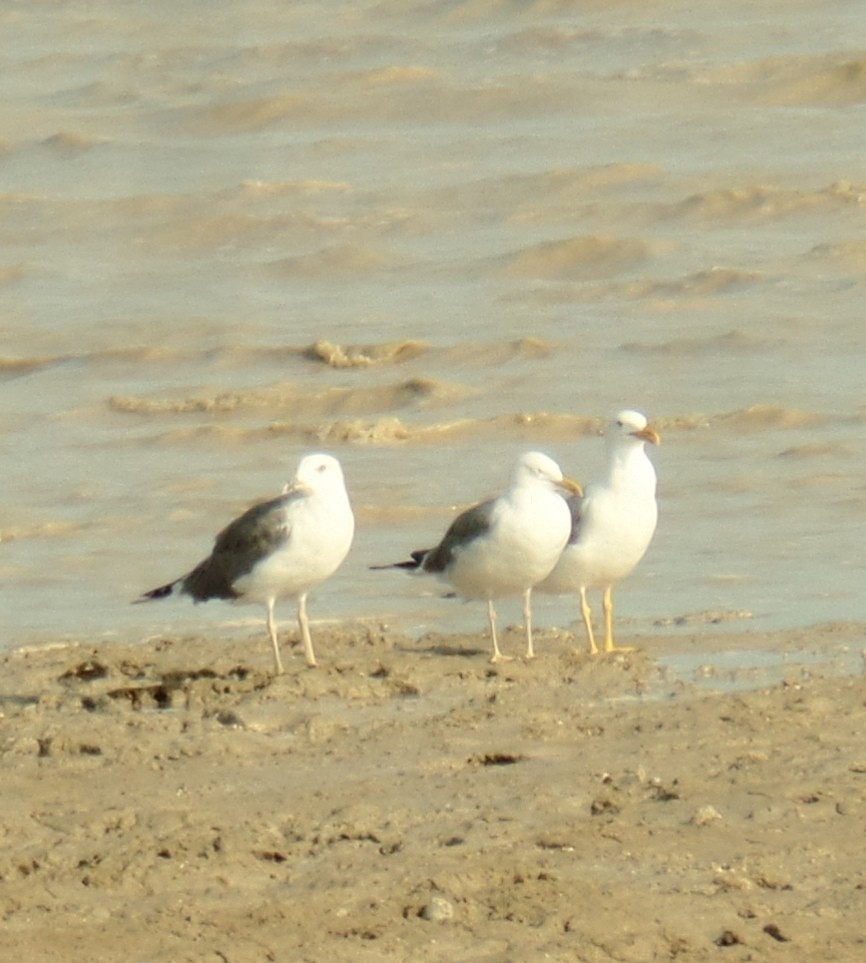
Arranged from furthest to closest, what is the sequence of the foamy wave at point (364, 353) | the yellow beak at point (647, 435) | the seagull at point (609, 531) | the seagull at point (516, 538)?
the foamy wave at point (364, 353), the yellow beak at point (647, 435), the seagull at point (609, 531), the seagull at point (516, 538)

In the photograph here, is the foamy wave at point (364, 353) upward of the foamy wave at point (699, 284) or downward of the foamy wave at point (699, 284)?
downward

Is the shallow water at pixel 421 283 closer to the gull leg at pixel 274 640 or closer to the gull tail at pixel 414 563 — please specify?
the gull tail at pixel 414 563

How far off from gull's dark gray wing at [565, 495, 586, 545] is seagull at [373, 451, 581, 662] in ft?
0.37

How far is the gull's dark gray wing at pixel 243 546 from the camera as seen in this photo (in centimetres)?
829

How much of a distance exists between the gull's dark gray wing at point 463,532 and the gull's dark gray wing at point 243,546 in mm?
582

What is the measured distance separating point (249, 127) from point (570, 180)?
364 centimetres

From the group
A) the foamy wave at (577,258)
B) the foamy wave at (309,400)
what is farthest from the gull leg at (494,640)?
the foamy wave at (577,258)

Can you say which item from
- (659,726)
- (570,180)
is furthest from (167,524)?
(570,180)

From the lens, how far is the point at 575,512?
28.0 feet

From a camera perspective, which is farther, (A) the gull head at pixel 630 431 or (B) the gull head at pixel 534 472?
(A) the gull head at pixel 630 431

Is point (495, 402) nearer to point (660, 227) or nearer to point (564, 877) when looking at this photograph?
point (660, 227)

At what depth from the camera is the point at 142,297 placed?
15844mm

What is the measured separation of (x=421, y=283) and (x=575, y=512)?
7.11m

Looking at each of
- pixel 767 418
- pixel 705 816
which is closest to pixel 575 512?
pixel 705 816
